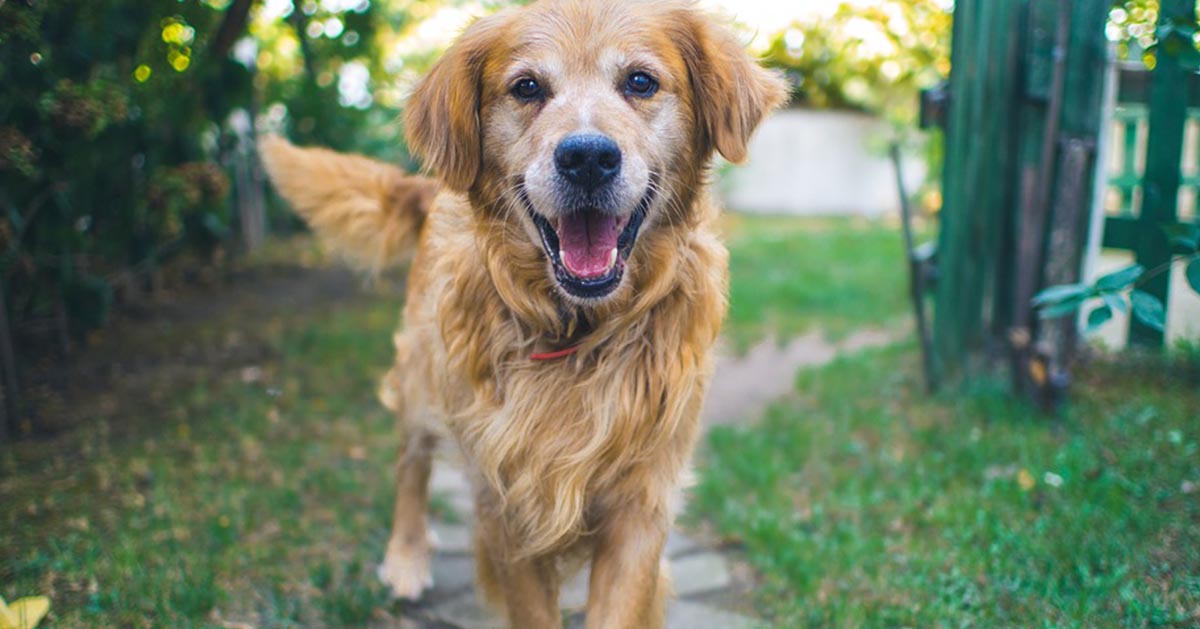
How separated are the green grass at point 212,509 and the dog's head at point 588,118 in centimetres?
145

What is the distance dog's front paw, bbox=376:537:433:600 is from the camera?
10.2 ft

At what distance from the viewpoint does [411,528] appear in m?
3.23

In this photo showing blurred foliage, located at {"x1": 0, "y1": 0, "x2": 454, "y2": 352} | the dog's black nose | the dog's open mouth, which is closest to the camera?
the dog's black nose

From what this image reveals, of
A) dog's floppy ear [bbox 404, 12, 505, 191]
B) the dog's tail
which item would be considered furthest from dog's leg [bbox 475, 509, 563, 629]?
the dog's tail

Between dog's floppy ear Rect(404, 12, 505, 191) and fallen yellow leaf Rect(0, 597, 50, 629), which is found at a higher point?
dog's floppy ear Rect(404, 12, 505, 191)

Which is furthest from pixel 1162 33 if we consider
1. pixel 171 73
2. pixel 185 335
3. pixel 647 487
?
pixel 185 335

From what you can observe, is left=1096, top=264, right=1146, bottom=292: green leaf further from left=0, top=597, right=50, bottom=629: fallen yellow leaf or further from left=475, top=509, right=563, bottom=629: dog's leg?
left=0, top=597, right=50, bottom=629: fallen yellow leaf

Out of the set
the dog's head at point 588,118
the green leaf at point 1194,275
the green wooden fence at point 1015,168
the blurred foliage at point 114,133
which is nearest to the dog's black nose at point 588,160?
the dog's head at point 588,118

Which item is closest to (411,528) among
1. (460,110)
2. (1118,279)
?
(460,110)

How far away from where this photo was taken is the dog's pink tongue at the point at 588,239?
2348mm

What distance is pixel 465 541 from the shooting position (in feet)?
12.0

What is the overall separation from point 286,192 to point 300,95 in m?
3.08

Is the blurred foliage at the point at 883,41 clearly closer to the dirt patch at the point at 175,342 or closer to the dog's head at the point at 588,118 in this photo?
the dog's head at the point at 588,118

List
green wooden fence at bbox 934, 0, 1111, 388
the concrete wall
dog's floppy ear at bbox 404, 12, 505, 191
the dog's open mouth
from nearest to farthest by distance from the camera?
the dog's open mouth < dog's floppy ear at bbox 404, 12, 505, 191 < green wooden fence at bbox 934, 0, 1111, 388 < the concrete wall
